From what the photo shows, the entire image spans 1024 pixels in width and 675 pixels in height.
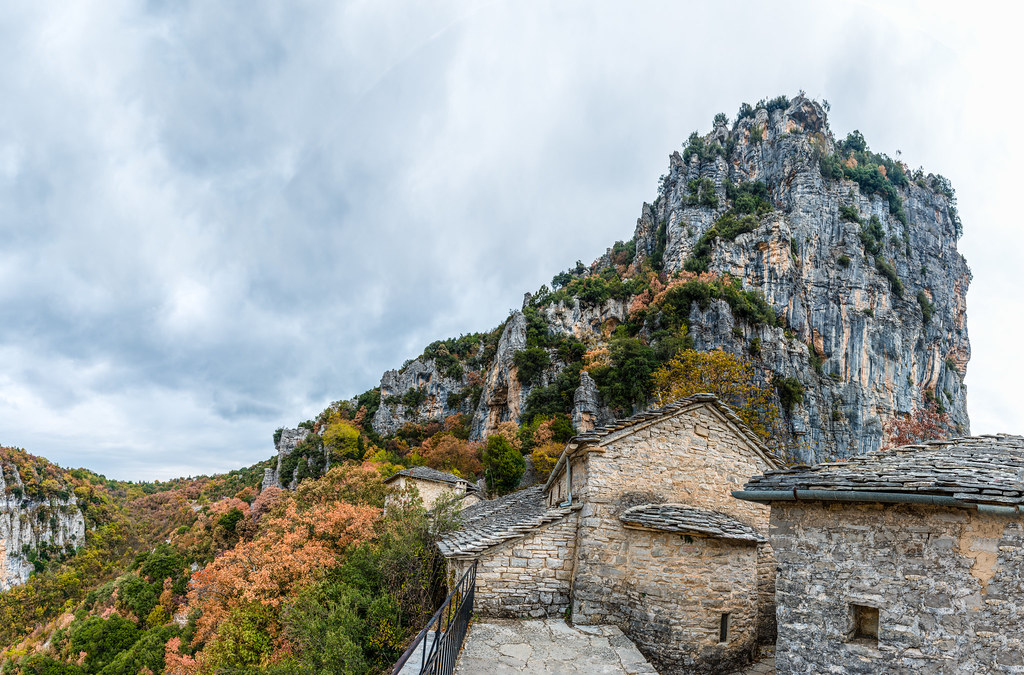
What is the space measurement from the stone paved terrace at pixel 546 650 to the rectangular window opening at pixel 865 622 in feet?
8.34

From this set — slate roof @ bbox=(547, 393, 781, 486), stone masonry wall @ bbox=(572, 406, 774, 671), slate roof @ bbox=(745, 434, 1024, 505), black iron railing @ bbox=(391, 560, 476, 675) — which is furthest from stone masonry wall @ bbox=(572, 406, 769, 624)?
slate roof @ bbox=(745, 434, 1024, 505)

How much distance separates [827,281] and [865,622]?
56.9m

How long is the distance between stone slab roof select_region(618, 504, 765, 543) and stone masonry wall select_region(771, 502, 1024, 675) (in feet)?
9.19

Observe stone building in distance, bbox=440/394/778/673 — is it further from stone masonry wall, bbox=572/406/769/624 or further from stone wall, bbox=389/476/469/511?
stone wall, bbox=389/476/469/511

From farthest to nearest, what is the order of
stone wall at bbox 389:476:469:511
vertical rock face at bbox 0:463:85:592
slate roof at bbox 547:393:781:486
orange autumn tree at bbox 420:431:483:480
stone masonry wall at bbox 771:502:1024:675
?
1. vertical rock face at bbox 0:463:85:592
2. orange autumn tree at bbox 420:431:483:480
3. stone wall at bbox 389:476:469:511
4. slate roof at bbox 547:393:781:486
5. stone masonry wall at bbox 771:502:1024:675

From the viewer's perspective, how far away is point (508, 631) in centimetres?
743

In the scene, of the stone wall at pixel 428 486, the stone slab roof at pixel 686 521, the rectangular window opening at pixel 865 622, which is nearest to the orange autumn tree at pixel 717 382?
the stone wall at pixel 428 486

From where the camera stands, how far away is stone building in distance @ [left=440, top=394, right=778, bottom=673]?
7.91 metres

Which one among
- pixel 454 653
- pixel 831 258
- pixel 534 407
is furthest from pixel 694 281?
pixel 454 653

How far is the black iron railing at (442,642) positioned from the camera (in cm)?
417

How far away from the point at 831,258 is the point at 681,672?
191 feet

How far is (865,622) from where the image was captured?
4699 mm

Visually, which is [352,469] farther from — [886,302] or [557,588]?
[886,302]

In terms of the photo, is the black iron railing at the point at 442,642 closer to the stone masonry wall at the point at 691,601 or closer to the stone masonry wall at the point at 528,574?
the stone masonry wall at the point at 528,574
